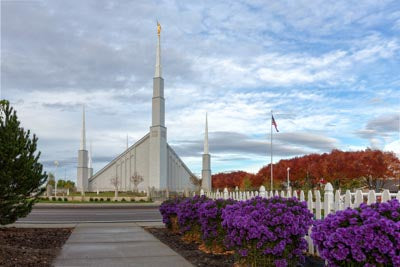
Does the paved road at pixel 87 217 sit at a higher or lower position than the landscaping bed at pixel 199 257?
lower

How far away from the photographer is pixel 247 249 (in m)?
6.72

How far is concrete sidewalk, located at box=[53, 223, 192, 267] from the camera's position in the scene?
26.0ft

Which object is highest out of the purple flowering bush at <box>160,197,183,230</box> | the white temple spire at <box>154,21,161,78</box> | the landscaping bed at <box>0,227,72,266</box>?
the white temple spire at <box>154,21,161,78</box>

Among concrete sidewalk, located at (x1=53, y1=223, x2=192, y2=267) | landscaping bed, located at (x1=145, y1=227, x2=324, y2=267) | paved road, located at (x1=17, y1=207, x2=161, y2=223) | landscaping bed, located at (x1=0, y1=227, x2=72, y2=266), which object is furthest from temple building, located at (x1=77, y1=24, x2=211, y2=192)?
landscaping bed, located at (x1=145, y1=227, x2=324, y2=267)

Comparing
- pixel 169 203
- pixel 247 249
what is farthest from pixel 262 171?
pixel 247 249

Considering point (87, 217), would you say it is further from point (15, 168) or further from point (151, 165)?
point (151, 165)

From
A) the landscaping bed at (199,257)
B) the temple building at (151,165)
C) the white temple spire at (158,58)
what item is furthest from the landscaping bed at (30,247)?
the white temple spire at (158,58)

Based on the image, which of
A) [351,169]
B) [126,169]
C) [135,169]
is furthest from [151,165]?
[351,169]

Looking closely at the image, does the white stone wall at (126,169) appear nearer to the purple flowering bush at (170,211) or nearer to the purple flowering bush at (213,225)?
the purple flowering bush at (170,211)

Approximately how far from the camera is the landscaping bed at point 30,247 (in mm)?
7943

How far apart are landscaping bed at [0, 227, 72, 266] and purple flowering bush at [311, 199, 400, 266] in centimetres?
550

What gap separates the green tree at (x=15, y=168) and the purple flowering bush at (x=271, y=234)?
307 inches

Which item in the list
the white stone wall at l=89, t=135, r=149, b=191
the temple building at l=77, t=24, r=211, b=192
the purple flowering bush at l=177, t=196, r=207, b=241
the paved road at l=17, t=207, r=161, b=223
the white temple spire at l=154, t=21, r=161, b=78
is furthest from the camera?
the white stone wall at l=89, t=135, r=149, b=191

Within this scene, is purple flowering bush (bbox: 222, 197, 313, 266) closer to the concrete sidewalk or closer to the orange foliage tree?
the concrete sidewalk
